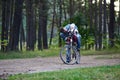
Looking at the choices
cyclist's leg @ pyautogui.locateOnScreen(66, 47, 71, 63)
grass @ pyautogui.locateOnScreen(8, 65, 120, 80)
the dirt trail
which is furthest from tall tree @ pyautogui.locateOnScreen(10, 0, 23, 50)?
grass @ pyautogui.locateOnScreen(8, 65, 120, 80)

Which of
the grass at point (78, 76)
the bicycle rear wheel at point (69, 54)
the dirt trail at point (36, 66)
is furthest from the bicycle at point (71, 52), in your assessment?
the grass at point (78, 76)

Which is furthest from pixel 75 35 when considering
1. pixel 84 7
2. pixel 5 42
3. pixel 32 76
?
pixel 84 7

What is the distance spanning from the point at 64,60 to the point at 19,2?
11.3m

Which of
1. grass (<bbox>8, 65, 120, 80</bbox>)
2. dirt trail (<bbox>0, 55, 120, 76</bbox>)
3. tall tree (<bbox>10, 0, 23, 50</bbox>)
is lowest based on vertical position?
dirt trail (<bbox>0, 55, 120, 76</bbox>)

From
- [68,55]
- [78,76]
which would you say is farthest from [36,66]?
[78,76]

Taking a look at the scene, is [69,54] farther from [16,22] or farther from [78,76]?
[16,22]

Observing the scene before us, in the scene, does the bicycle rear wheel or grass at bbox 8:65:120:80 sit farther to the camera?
the bicycle rear wheel

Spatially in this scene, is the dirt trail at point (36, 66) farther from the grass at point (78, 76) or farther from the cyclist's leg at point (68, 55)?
the grass at point (78, 76)

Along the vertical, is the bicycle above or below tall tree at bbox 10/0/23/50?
below

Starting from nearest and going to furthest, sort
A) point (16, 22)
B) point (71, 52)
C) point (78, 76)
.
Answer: point (78, 76), point (71, 52), point (16, 22)

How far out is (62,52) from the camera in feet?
54.5

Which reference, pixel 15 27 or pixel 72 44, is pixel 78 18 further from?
pixel 72 44

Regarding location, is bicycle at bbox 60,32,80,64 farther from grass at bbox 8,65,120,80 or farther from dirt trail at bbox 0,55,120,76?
grass at bbox 8,65,120,80

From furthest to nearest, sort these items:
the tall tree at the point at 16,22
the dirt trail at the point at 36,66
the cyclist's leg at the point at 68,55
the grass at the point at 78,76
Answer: the tall tree at the point at 16,22
the cyclist's leg at the point at 68,55
the dirt trail at the point at 36,66
the grass at the point at 78,76
